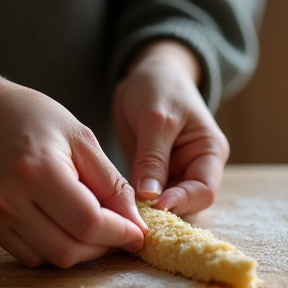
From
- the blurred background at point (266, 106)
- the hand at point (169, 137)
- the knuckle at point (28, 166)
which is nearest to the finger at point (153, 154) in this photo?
the hand at point (169, 137)

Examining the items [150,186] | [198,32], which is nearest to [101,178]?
[150,186]

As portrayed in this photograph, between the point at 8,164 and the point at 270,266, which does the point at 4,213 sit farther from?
the point at 270,266

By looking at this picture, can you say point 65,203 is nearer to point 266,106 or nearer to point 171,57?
point 171,57

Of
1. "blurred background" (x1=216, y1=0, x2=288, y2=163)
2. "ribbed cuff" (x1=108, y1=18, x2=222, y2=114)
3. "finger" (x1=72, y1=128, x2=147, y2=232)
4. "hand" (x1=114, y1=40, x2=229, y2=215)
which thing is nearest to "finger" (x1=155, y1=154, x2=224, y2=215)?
"hand" (x1=114, y1=40, x2=229, y2=215)

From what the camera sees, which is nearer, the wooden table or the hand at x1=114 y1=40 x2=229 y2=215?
the wooden table

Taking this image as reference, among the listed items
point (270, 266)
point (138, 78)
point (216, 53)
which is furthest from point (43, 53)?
point (270, 266)

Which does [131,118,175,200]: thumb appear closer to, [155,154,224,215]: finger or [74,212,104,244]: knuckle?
[155,154,224,215]: finger

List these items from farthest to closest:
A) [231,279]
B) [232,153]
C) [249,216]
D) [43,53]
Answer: [232,153] < [43,53] < [249,216] < [231,279]
